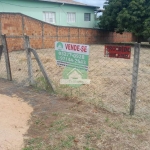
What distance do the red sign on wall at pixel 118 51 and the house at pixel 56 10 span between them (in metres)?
13.9

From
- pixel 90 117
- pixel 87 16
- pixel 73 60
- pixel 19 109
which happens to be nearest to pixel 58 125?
pixel 90 117

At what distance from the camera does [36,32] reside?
49.6 feet

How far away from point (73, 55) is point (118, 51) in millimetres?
1070

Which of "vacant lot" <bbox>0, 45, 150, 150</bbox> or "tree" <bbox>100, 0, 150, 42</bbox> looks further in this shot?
"tree" <bbox>100, 0, 150, 42</bbox>

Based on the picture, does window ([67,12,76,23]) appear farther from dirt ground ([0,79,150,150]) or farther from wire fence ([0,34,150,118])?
dirt ground ([0,79,150,150])

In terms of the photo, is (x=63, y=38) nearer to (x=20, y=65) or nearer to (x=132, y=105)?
(x=20, y=65)

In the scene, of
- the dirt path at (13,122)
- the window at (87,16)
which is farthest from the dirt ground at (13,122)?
the window at (87,16)

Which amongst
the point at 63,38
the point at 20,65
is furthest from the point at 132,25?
the point at 20,65

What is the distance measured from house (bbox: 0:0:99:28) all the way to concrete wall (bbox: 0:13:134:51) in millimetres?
2438

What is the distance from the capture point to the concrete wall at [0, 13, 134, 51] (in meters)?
13.6

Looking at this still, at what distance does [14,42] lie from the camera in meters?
14.0

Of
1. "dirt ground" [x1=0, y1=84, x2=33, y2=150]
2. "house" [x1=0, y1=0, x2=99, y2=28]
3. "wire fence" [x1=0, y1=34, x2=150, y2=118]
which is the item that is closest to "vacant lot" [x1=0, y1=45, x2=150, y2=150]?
"wire fence" [x1=0, y1=34, x2=150, y2=118]

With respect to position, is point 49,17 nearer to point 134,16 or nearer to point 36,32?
point 36,32

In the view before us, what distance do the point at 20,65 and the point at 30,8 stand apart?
10249 mm
